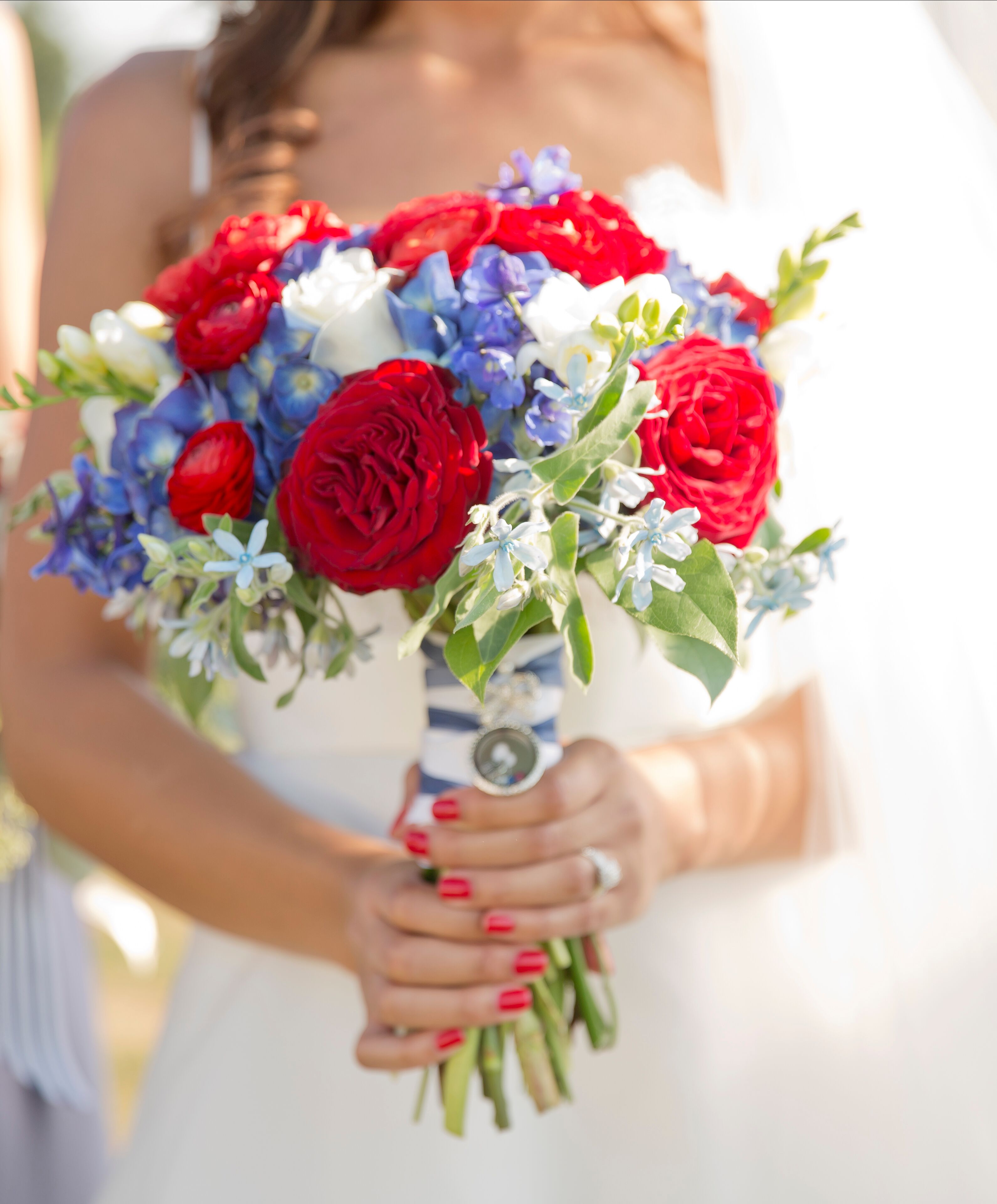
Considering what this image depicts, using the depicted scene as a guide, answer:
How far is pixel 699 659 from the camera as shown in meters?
0.89

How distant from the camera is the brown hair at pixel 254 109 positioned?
1.58 metres

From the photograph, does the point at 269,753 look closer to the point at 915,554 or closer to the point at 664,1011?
the point at 664,1011

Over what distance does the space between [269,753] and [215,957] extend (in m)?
0.30

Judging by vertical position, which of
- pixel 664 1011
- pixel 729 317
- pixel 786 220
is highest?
pixel 786 220

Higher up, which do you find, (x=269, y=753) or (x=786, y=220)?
(x=786, y=220)

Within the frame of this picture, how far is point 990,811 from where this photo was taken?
3.84 ft

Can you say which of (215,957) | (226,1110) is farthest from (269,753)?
(226,1110)

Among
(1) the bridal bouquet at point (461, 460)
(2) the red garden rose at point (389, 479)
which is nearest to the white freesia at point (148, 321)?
(1) the bridal bouquet at point (461, 460)

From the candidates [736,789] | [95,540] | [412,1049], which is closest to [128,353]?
[95,540]

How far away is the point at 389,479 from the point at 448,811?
0.38 m

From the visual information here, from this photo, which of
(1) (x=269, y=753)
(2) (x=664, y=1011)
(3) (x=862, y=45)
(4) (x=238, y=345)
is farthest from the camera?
(1) (x=269, y=753)

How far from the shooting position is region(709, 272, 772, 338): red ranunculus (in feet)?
3.58

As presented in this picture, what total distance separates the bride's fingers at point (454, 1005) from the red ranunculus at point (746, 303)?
2.21 ft

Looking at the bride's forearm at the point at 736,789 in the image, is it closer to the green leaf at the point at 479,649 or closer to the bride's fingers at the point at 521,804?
the bride's fingers at the point at 521,804
